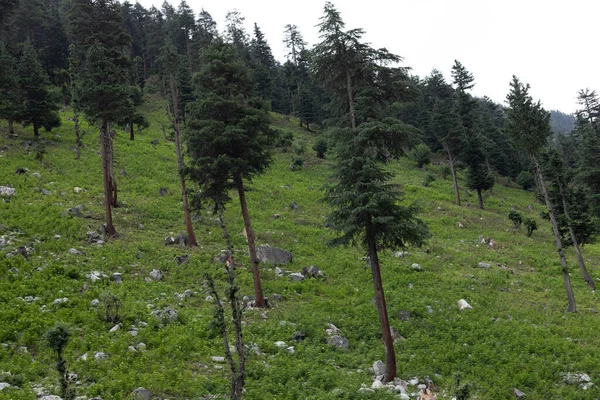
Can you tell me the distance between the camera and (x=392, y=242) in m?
14.0

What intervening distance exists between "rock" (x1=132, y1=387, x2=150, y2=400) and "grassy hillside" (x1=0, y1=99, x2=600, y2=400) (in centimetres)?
30

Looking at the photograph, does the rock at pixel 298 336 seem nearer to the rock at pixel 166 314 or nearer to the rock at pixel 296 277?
the rock at pixel 166 314

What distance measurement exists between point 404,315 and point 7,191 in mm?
23961

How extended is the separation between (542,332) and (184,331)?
47.7 feet

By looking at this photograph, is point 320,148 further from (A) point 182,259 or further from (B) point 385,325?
(B) point 385,325

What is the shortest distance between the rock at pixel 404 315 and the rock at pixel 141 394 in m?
11.2

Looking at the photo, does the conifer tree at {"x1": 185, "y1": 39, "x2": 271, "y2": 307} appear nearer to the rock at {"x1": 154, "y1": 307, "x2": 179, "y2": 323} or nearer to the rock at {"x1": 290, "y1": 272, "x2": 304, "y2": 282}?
the rock at {"x1": 290, "y1": 272, "x2": 304, "y2": 282}

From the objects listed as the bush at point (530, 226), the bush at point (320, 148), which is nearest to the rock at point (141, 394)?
the bush at point (530, 226)

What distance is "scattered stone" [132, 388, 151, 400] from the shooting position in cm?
962

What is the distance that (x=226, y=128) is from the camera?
17141 millimetres

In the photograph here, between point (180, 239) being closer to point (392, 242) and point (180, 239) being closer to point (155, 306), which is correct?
point (155, 306)

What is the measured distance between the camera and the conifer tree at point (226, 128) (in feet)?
57.0

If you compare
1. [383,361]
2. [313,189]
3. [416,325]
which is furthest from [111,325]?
[313,189]

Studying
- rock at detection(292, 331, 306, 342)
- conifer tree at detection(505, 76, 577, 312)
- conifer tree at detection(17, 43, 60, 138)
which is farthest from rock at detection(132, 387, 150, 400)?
conifer tree at detection(17, 43, 60, 138)
